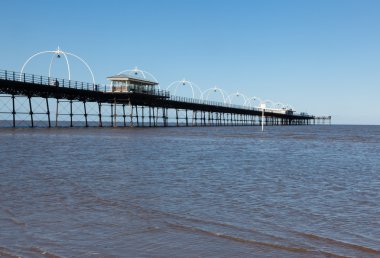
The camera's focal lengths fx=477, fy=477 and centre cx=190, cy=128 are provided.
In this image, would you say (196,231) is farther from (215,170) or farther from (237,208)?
(215,170)

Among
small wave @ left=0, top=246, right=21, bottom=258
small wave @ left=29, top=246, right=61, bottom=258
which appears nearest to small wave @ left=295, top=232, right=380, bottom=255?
small wave @ left=29, top=246, right=61, bottom=258

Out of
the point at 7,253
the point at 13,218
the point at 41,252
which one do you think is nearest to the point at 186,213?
the point at 13,218

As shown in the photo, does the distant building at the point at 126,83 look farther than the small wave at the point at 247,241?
Yes

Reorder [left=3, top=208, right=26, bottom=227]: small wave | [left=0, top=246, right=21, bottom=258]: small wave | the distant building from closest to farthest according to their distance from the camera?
[left=0, top=246, right=21, bottom=258]: small wave < [left=3, top=208, right=26, bottom=227]: small wave < the distant building

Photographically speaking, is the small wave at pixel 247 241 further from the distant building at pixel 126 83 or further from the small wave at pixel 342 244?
the distant building at pixel 126 83

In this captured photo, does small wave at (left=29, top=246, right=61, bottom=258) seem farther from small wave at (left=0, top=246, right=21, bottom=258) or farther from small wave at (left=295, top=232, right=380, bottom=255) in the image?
small wave at (left=295, top=232, right=380, bottom=255)

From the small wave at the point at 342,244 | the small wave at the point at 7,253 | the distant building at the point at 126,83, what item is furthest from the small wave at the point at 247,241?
the distant building at the point at 126,83

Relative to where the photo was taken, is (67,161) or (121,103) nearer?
(67,161)

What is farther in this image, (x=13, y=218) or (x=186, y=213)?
(x=186, y=213)

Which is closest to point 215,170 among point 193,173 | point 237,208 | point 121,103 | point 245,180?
point 193,173

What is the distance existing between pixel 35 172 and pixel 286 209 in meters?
8.15

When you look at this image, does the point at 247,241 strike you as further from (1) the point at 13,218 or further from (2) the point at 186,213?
(1) the point at 13,218

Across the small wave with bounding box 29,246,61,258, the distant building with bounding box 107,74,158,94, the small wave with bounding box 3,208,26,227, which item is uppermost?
the distant building with bounding box 107,74,158,94

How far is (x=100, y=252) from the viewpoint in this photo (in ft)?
19.4
